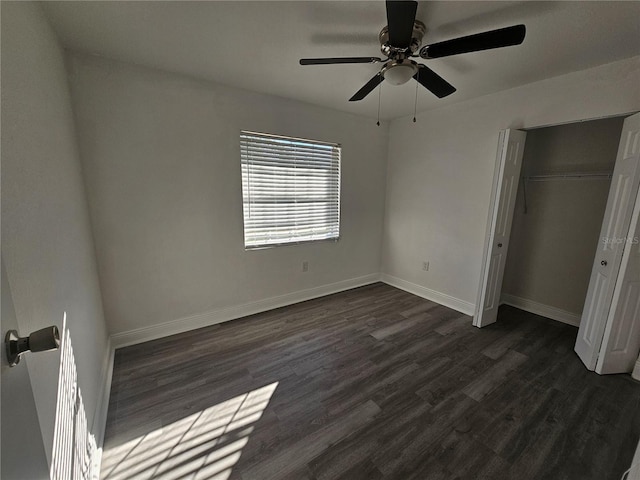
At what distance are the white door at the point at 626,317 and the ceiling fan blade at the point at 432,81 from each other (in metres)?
1.61

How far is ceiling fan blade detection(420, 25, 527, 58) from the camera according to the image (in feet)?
4.30

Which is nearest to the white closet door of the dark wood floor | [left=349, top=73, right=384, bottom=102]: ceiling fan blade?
the dark wood floor

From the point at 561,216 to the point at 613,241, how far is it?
1.14 m

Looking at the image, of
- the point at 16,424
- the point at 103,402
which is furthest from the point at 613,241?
the point at 103,402

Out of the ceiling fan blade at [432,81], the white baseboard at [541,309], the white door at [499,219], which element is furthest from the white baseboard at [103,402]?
the white baseboard at [541,309]

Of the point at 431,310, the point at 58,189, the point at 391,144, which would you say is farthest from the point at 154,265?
the point at 391,144

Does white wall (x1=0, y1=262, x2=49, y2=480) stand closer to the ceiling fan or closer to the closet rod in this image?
the ceiling fan

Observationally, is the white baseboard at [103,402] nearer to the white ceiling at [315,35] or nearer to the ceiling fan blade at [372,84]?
the white ceiling at [315,35]

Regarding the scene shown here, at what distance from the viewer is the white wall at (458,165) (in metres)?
2.23

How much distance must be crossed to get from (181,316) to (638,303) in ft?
13.1

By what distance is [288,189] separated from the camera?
3.18 metres

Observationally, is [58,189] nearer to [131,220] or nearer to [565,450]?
[131,220]

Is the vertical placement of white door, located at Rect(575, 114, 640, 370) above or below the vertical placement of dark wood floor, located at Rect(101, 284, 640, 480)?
above

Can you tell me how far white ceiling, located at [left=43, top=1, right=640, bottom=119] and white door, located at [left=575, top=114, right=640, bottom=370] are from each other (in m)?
0.71
